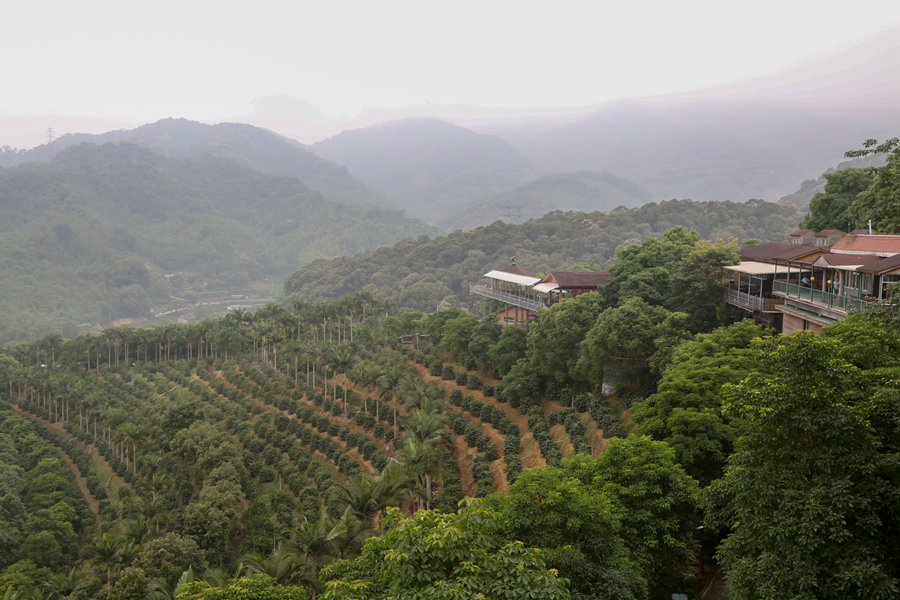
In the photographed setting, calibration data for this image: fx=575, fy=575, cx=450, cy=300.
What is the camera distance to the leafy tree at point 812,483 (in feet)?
33.0

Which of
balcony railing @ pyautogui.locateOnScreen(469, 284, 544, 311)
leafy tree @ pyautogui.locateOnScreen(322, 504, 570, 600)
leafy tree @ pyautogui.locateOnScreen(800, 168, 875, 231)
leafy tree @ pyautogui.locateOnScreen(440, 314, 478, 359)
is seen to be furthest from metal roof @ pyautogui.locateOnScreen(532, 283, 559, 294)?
leafy tree @ pyautogui.locateOnScreen(322, 504, 570, 600)

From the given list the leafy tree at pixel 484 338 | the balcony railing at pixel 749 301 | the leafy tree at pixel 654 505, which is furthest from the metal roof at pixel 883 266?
the leafy tree at pixel 484 338

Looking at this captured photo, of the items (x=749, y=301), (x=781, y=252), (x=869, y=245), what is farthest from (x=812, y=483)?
(x=781, y=252)

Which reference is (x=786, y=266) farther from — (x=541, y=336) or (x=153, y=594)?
(x=153, y=594)

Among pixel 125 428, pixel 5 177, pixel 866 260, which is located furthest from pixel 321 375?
pixel 5 177

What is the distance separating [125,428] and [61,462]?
8088mm

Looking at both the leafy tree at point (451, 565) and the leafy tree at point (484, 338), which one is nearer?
the leafy tree at point (451, 565)

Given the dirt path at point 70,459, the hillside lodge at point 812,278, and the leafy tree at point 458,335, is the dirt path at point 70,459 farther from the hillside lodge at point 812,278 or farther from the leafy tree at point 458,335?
the hillside lodge at point 812,278

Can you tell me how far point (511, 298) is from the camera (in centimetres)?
4581

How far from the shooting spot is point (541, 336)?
34.6m

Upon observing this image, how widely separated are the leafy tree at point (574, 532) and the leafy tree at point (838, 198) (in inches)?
1199

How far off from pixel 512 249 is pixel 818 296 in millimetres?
98100

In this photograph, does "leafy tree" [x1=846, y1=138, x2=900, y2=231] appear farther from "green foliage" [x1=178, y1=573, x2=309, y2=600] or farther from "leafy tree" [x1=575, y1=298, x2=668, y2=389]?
"green foliage" [x1=178, y1=573, x2=309, y2=600]

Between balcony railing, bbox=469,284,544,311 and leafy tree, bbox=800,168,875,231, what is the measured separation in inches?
747
